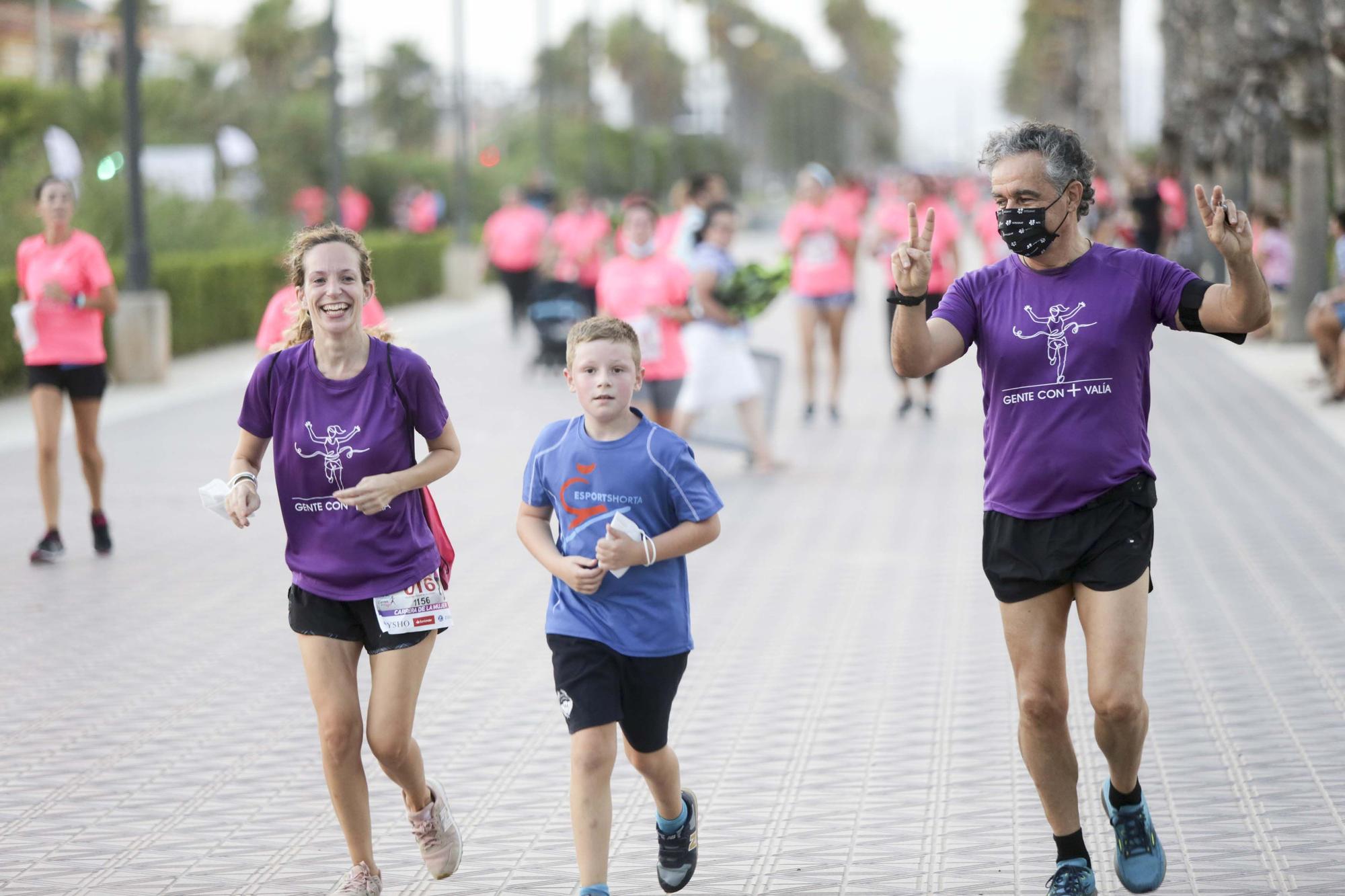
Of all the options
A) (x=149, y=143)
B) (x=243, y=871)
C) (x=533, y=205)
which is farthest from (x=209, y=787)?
(x=149, y=143)

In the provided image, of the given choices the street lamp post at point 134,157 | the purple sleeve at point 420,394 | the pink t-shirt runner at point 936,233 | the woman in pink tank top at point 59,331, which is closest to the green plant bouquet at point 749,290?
the pink t-shirt runner at point 936,233

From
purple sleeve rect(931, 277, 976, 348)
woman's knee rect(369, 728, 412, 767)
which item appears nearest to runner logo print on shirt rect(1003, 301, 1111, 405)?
purple sleeve rect(931, 277, 976, 348)

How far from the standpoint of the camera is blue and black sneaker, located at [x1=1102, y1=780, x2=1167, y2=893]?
15.1 feet

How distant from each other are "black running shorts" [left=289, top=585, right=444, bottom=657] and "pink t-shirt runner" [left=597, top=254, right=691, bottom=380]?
656 centimetres

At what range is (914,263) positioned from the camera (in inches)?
170

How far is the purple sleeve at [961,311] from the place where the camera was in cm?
452

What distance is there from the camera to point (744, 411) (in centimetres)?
1232

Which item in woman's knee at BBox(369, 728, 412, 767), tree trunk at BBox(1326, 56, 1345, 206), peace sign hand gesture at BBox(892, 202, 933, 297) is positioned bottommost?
woman's knee at BBox(369, 728, 412, 767)

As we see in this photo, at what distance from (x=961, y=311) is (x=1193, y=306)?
0.53 metres

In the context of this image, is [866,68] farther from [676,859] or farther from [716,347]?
[676,859]

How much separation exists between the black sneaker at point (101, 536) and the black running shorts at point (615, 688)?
5.80 metres

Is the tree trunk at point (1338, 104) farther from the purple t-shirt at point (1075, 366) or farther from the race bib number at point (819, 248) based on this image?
the purple t-shirt at point (1075, 366)

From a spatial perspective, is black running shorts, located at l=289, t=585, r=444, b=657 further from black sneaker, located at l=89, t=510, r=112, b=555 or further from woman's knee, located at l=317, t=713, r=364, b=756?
black sneaker, located at l=89, t=510, r=112, b=555

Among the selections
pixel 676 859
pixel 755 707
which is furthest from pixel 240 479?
pixel 755 707
